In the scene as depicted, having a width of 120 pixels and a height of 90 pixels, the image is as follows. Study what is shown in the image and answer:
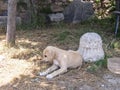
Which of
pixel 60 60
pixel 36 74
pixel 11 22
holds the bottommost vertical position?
pixel 36 74

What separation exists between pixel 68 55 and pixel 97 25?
328 cm

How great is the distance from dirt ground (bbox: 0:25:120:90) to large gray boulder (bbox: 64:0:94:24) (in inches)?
86.8

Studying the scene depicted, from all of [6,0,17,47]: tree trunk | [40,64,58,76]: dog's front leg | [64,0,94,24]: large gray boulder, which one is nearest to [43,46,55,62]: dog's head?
[40,64,58,76]: dog's front leg

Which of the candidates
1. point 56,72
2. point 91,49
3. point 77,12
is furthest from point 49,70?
point 77,12

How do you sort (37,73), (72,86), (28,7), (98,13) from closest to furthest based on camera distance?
1. (72,86)
2. (37,73)
3. (28,7)
4. (98,13)

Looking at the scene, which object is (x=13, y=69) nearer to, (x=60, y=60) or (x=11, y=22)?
(x=60, y=60)

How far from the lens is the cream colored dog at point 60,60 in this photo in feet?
15.4

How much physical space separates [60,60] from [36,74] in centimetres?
38

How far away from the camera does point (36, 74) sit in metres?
4.73

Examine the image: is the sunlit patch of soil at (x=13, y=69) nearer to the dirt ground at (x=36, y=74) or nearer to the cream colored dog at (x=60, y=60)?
the dirt ground at (x=36, y=74)

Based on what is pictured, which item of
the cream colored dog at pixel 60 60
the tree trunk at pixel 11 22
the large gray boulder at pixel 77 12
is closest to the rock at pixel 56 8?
the large gray boulder at pixel 77 12

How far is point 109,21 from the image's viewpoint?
827cm

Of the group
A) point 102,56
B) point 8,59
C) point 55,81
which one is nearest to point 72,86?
point 55,81

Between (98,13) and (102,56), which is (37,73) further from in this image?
(98,13)
